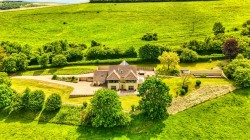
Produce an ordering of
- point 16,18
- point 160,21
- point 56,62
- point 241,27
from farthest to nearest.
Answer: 1. point 16,18
2. point 160,21
3. point 241,27
4. point 56,62

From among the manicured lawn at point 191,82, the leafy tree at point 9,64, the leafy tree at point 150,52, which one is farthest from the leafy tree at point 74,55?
the manicured lawn at point 191,82

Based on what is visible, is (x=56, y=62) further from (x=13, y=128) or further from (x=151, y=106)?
(x=151, y=106)

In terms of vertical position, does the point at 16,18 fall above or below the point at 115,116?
above

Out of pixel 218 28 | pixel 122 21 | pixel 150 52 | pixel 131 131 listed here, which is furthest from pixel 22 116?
pixel 218 28

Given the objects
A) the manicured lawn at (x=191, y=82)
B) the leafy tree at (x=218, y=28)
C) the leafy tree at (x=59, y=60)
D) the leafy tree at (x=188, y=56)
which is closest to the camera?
the manicured lawn at (x=191, y=82)

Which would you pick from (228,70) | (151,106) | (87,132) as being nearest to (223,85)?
(228,70)

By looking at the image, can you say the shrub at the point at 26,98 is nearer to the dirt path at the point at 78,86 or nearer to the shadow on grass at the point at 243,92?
the dirt path at the point at 78,86

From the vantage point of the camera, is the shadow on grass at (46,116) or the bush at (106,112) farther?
the shadow on grass at (46,116)
